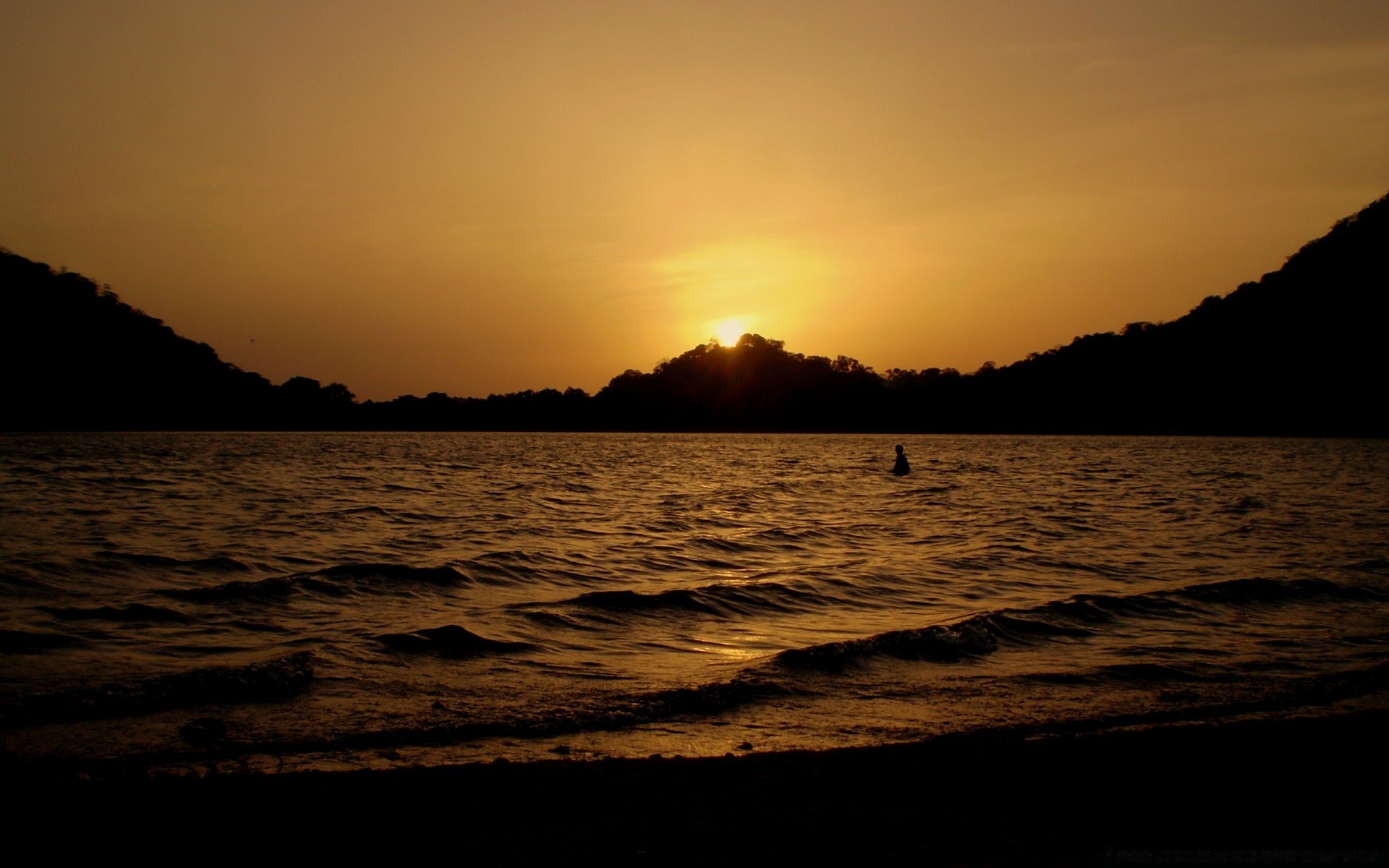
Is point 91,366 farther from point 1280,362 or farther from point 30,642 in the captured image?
point 1280,362

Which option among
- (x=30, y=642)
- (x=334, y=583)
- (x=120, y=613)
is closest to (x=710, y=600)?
(x=334, y=583)

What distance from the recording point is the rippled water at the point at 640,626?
7664mm

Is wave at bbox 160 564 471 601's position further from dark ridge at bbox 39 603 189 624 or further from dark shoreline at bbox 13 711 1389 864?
dark shoreline at bbox 13 711 1389 864

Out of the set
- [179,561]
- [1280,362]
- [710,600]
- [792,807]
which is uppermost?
[1280,362]

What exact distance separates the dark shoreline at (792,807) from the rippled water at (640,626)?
2.73 feet

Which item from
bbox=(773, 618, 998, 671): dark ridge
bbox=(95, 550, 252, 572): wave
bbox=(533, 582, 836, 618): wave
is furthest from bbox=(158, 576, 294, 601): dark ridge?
bbox=(773, 618, 998, 671): dark ridge

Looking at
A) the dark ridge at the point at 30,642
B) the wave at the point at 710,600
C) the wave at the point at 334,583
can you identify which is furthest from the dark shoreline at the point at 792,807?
the wave at the point at 334,583

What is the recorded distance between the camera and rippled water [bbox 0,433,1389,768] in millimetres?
7664

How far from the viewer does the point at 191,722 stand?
287 inches

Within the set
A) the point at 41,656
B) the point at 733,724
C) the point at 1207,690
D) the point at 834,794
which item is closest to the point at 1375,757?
the point at 1207,690

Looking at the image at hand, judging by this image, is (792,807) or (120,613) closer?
(792,807)

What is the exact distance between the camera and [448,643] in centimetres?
1065

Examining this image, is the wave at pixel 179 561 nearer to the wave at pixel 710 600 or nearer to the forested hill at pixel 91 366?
the wave at pixel 710 600

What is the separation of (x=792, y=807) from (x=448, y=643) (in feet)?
20.6
